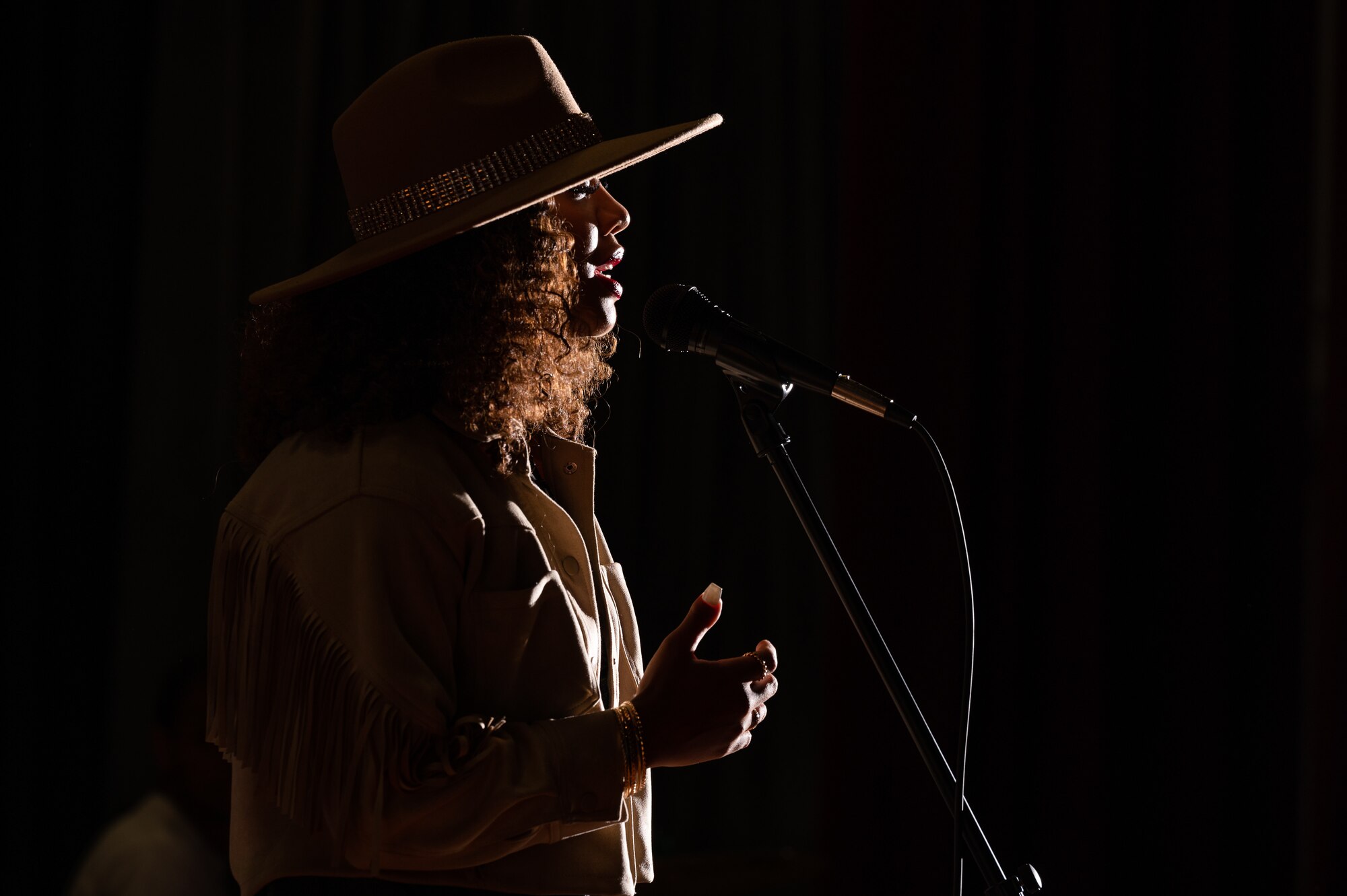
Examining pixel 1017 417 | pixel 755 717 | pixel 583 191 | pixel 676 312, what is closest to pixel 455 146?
pixel 583 191

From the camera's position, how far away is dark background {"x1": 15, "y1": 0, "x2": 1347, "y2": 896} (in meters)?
2.16

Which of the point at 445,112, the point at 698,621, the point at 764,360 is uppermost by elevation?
the point at 445,112

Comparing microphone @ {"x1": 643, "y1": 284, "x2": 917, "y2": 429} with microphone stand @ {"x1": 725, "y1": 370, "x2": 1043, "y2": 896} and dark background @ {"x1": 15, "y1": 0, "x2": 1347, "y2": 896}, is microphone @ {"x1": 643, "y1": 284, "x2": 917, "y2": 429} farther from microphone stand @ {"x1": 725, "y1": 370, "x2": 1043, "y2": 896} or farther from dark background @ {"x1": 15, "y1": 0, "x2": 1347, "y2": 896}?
dark background @ {"x1": 15, "y1": 0, "x2": 1347, "y2": 896}

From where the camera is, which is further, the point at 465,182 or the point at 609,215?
the point at 609,215

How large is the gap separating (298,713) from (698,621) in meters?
0.35

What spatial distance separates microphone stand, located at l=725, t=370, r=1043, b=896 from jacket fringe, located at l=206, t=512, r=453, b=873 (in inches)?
14.4

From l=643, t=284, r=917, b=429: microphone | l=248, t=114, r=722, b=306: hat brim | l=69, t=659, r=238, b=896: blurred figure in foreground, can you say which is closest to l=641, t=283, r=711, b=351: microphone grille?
l=643, t=284, r=917, b=429: microphone

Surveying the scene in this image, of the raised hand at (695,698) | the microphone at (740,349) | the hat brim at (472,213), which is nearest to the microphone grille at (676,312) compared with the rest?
the microphone at (740,349)

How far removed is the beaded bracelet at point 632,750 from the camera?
0.98 m

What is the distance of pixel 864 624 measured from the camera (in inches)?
39.8

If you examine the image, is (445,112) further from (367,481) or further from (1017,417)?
(1017,417)

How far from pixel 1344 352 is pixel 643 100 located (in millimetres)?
1451

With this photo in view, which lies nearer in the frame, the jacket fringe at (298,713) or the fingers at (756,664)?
the jacket fringe at (298,713)

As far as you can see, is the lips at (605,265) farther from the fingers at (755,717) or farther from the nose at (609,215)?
the fingers at (755,717)
